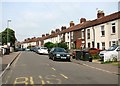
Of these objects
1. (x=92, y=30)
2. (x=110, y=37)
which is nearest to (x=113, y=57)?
(x=110, y=37)

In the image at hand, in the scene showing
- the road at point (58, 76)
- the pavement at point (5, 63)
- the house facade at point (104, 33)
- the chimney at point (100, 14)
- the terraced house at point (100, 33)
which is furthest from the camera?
the chimney at point (100, 14)

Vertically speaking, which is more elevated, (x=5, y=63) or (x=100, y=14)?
(x=100, y=14)

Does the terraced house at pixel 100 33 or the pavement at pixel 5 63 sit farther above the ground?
the terraced house at pixel 100 33

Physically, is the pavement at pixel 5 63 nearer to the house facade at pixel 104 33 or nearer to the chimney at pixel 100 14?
the house facade at pixel 104 33

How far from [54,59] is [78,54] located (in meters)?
3.55

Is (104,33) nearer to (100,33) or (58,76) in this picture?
(100,33)

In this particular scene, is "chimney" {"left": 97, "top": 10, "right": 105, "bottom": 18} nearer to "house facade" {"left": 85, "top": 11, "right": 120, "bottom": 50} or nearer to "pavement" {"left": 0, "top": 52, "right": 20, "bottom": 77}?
"house facade" {"left": 85, "top": 11, "right": 120, "bottom": 50}

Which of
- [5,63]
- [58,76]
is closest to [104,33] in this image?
[5,63]

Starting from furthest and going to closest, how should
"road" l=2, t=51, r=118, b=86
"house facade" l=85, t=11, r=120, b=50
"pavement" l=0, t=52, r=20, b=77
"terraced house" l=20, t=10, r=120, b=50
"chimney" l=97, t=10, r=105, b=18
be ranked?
"chimney" l=97, t=10, r=105, b=18, "terraced house" l=20, t=10, r=120, b=50, "house facade" l=85, t=11, r=120, b=50, "pavement" l=0, t=52, r=20, b=77, "road" l=2, t=51, r=118, b=86

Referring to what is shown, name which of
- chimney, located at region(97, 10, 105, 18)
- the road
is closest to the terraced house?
chimney, located at region(97, 10, 105, 18)

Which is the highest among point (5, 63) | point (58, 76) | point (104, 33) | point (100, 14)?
point (100, 14)

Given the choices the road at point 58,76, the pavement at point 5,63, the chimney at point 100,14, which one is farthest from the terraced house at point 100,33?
the road at point 58,76

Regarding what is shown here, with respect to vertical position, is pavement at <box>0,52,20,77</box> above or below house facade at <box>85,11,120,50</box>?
below

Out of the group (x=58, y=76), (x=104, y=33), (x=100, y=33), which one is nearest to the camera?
(x=58, y=76)
